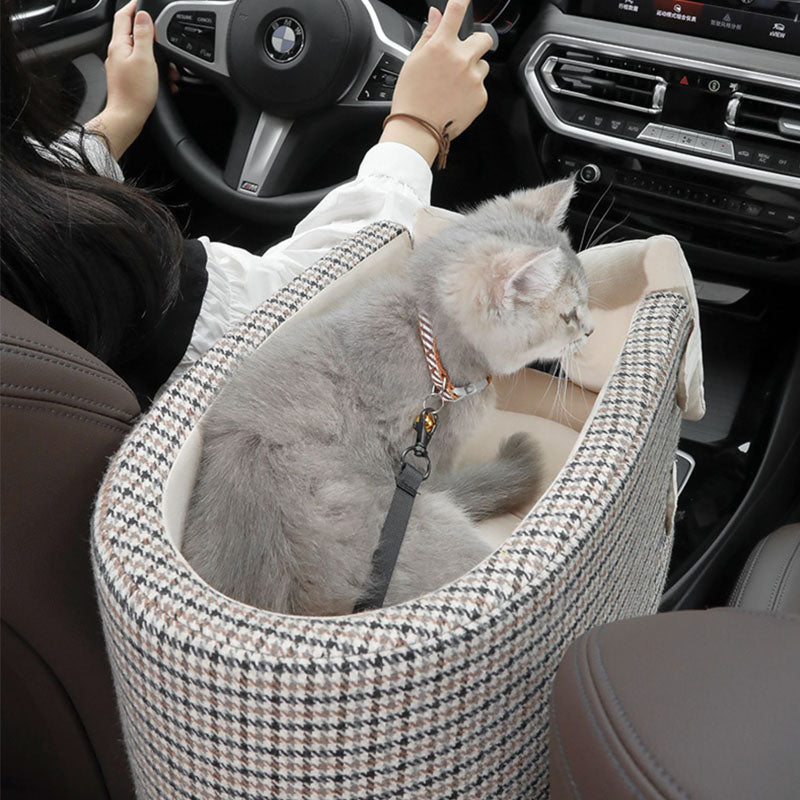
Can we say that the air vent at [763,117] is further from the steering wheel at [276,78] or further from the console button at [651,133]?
Answer: the steering wheel at [276,78]

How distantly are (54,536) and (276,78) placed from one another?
1.22 metres

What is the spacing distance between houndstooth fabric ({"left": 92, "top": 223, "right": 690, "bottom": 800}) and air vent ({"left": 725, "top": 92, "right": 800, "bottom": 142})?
892 millimetres

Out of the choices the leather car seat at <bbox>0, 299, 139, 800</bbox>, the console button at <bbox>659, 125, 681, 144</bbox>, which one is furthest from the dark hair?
the console button at <bbox>659, 125, 681, 144</bbox>

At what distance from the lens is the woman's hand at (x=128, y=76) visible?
1613 millimetres

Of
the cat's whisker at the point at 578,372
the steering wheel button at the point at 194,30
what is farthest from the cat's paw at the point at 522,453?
the steering wheel button at the point at 194,30

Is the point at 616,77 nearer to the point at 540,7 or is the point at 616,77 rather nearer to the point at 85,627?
the point at 540,7

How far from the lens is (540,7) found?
149 cm

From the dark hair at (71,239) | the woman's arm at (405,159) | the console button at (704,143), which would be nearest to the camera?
the dark hair at (71,239)

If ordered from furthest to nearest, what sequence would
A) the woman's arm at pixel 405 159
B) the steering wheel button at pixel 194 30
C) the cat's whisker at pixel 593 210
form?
the steering wheel button at pixel 194 30 → the cat's whisker at pixel 593 210 → the woman's arm at pixel 405 159

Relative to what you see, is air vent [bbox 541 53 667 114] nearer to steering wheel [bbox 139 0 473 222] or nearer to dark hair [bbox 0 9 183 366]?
steering wheel [bbox 139 0 473 222]

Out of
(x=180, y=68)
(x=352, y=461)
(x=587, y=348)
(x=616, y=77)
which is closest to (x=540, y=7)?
(x=616, y=77)

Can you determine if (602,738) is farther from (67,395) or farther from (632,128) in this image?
(632,128)

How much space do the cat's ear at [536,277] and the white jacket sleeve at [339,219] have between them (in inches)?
12.9

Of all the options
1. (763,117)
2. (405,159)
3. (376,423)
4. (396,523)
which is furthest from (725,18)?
(396,523)
